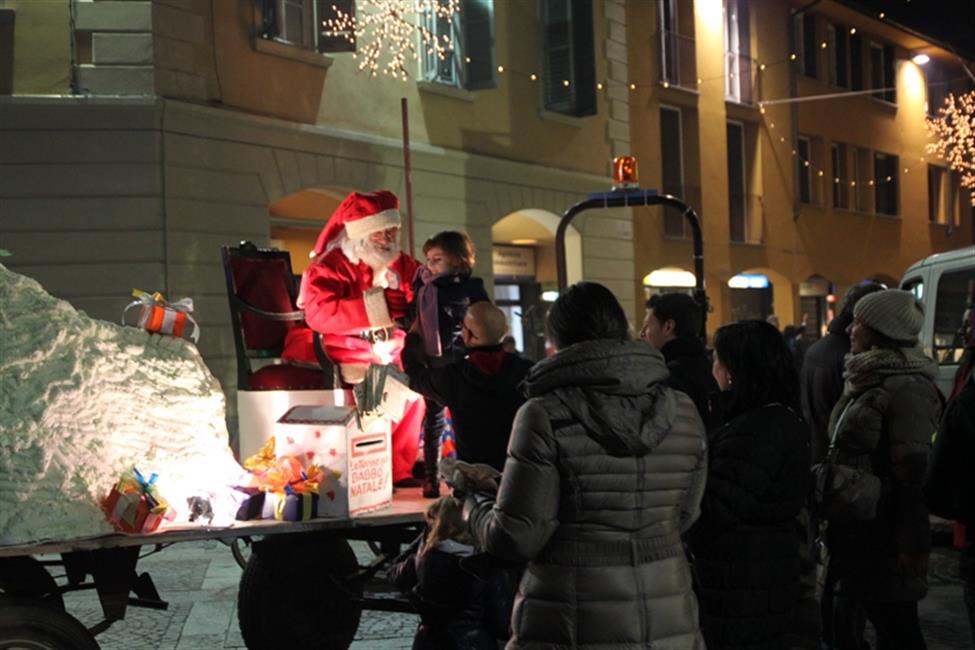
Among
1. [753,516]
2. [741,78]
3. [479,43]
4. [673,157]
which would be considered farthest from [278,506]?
[741,78]

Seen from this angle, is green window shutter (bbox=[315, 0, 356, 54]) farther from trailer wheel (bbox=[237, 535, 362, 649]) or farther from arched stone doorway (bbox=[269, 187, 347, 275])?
trailer wheel (bbox=[237, 535, 362, 649])

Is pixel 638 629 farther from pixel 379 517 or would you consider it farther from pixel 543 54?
pixel 543 54

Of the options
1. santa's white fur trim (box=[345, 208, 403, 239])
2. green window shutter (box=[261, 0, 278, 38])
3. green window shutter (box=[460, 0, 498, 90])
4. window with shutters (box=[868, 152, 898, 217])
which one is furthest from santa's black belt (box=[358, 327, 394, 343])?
window with shutters (box=[868, 152, 898, 217])

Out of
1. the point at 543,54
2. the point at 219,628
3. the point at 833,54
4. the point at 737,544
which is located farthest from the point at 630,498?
the point at 833,54

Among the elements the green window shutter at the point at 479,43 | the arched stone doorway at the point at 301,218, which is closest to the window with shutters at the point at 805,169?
the green window shutter at the point at 479,43

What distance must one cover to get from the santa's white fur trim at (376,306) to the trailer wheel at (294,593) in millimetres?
1094

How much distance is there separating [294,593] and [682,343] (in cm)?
226

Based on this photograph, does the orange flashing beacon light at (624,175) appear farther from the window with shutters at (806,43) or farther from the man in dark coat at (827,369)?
the window with shutters at (806,43)

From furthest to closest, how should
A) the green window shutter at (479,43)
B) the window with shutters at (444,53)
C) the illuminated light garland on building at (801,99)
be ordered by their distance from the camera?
the illuminated light garland on building at (801,99), the green window shutter at (479,43), the window with shutters at (444,53)

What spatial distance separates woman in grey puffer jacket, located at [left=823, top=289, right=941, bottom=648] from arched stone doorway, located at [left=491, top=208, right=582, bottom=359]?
1267 centimetres

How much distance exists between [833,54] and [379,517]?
88.6 feet

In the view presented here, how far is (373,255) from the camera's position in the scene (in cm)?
611

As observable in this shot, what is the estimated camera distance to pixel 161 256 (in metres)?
12.4

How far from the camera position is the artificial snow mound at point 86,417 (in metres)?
4.09
